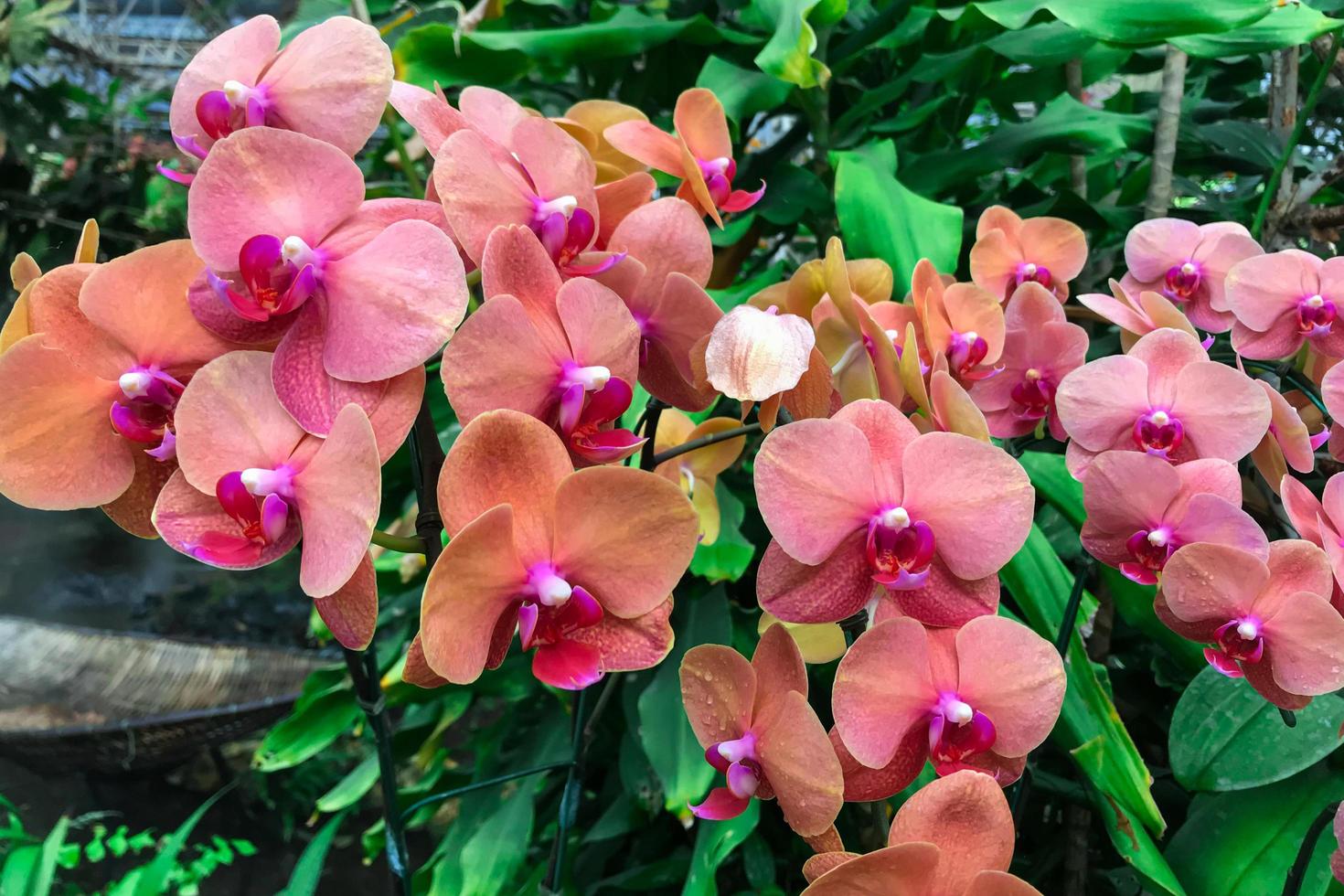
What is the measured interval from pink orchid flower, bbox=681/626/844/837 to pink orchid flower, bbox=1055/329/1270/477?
157 mm

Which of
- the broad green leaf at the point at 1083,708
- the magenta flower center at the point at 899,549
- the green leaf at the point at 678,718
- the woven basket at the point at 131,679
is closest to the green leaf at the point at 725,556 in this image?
the green leaf at the point at 678,718

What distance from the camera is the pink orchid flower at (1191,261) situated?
1.35ft

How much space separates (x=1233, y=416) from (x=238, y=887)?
5.56 feet

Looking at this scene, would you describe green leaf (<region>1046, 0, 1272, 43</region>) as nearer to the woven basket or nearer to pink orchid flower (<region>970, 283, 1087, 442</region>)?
pink orchid flower (<region>970, 283, 1087, 442</region>)

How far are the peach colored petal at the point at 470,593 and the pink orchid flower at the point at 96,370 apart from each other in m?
0.10

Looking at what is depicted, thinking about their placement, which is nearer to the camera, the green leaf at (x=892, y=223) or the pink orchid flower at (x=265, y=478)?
the pink orchid flower at (x=265, y=478)

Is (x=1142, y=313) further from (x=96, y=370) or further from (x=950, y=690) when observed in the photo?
(x=96, y=370)

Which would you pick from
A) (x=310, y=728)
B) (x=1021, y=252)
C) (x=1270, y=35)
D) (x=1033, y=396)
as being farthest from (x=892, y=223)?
(x=310, y=728)

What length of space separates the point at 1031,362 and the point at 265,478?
0.99 feet

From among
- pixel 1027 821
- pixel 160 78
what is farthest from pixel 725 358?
pixel 160 78

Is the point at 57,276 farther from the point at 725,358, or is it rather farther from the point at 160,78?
the point at 160,78

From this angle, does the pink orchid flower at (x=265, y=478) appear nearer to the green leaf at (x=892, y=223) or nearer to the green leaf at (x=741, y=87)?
the green leaf at (x=892, y=223)

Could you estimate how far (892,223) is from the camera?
513mm

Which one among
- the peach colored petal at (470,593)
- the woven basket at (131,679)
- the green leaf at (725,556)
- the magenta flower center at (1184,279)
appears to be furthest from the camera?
the woven basket at (131,679)
